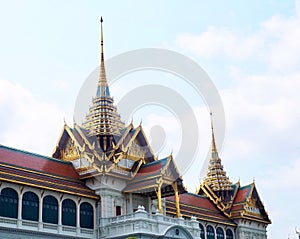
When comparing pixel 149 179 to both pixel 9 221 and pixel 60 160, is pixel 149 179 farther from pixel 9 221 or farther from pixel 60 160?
pixel 9 221

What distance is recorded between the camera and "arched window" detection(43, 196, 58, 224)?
33.5 metres

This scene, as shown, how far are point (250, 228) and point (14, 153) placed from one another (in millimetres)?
28258

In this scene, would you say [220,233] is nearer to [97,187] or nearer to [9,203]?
[97,187]

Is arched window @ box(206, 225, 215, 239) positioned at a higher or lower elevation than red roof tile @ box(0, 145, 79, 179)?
lower

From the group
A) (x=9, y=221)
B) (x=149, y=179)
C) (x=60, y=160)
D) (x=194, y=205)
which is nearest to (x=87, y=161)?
(x=60, y=160)

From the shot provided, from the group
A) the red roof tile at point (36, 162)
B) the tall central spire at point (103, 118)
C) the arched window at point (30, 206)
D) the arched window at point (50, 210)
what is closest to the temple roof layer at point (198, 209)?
the tall central spire at point (103, 118)

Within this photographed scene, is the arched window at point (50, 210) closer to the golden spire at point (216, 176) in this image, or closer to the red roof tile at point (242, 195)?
the red roof tile at point (242, 195)

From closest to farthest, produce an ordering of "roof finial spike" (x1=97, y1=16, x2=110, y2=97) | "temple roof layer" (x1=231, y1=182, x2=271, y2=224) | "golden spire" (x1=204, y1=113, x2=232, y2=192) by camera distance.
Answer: "roof finial spike" (x1=97, y1=16, x2=110, y2=97), "temple roof layer" (x1=231, y1=182, x2=271, y2=224), "golden spire" (x1=204, y1=113, x2=232, y2=192)

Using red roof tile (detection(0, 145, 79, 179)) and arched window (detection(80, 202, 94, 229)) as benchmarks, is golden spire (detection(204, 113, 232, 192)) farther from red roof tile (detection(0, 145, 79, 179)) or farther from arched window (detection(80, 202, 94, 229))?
arched window (detection(80, 202, 94, 229))

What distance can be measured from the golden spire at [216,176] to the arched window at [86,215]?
81.8 ft

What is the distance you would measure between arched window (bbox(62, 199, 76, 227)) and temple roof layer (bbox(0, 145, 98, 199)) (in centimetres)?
77

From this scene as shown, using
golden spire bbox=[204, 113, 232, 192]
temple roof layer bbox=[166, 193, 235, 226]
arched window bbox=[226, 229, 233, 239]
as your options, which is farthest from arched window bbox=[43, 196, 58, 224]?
golden spire bbox=[204, 113, 232, 192]

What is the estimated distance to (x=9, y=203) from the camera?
3162 cm

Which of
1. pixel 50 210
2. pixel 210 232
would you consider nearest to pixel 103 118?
pixel 50 210
